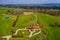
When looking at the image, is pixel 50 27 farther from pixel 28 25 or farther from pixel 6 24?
pixel 6 24

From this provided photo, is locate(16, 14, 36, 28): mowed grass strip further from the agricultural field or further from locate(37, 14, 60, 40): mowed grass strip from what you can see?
locate(37, 14, 60, 40): mowed grass strip

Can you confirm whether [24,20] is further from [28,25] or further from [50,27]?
→ [50,27]

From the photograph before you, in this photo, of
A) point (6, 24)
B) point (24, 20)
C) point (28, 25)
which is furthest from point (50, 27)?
point (6, 24)

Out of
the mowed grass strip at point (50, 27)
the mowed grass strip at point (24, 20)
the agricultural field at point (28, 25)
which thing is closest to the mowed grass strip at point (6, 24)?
the agricultural field at point (28, 25)

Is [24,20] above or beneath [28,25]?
above

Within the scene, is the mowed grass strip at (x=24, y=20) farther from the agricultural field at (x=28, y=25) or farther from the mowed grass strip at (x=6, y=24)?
the mowed grass strip at (x=6, y=24)

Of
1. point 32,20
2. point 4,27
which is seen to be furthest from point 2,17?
point 32,20

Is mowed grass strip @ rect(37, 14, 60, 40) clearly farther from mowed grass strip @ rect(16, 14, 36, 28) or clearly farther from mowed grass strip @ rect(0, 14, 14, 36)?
mowed grass strip @ rect(0, 14, 14, 36)

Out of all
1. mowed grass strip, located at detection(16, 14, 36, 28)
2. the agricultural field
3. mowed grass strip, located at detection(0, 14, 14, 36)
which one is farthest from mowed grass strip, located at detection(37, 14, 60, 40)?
mowed grass strip, located at detection(0, 14, 14, 36)

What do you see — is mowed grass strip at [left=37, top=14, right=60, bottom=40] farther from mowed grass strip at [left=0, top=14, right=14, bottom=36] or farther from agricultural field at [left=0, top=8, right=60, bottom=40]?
mowed grass strip at [left=0, top=14, right=14, bottom=36]
